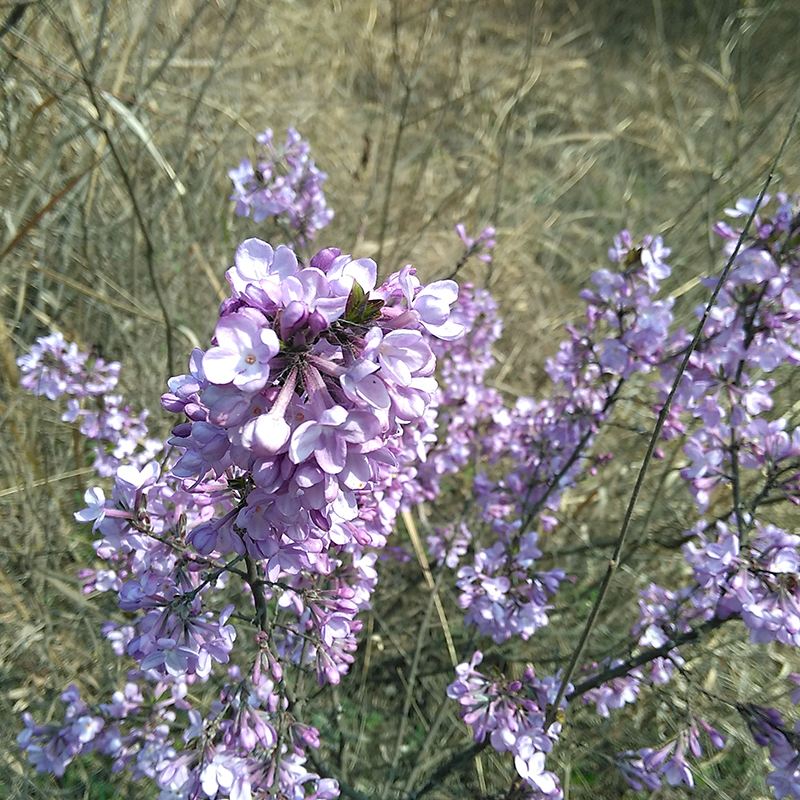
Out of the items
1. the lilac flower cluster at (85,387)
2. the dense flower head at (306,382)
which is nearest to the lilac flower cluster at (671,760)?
the dense flower head at (306,382)

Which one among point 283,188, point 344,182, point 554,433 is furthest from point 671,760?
point 344,182

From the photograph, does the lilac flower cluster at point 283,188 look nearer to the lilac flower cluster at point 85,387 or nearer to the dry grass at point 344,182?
the dry grass at point 344,182

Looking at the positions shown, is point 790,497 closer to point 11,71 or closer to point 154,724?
point 154,724

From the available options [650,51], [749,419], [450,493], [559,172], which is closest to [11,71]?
[450,493]

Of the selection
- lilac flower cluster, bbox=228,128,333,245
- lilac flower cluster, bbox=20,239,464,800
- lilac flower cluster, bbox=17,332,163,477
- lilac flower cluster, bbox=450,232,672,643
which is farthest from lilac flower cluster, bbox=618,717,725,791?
lilac flower cluster, bbox=228,128,333,245

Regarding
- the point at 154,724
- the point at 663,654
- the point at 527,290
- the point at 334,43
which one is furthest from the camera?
the point at 334,43

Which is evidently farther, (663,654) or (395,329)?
(663,654)

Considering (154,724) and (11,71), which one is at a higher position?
(11,71)
